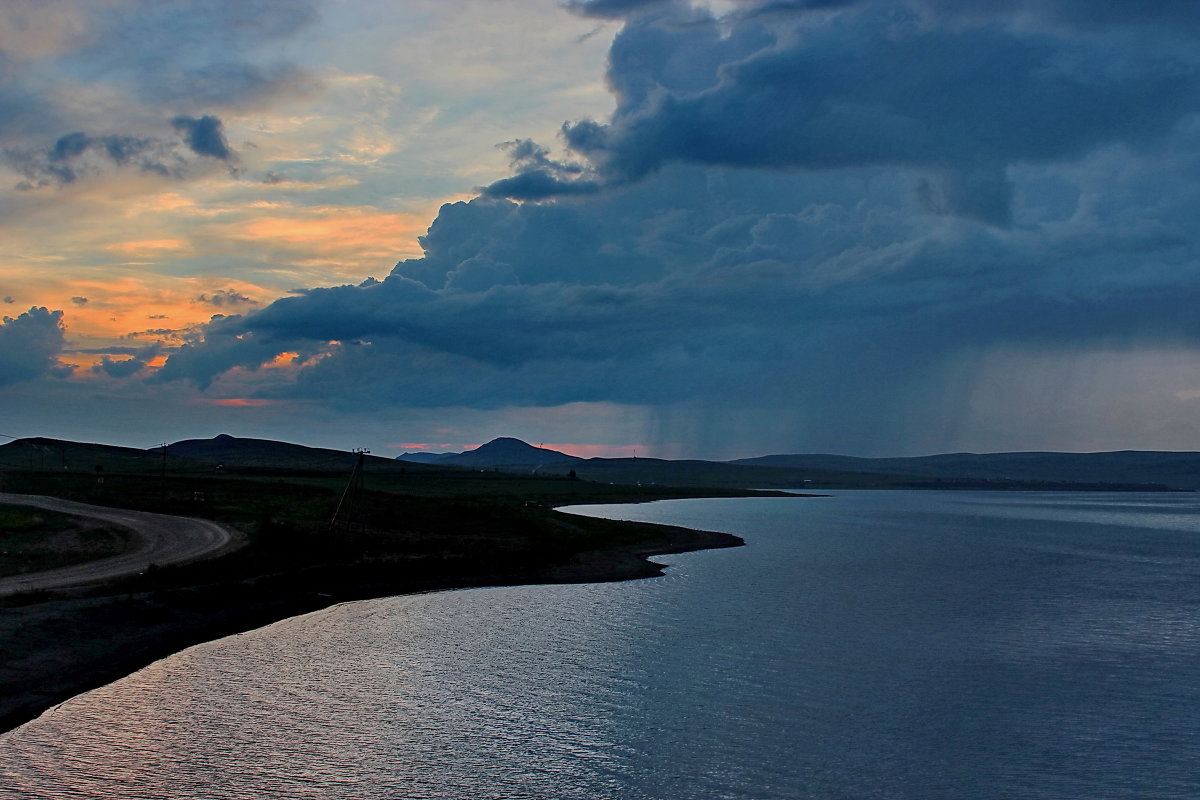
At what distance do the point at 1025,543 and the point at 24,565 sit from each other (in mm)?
117318

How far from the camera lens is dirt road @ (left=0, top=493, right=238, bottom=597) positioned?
55719mm

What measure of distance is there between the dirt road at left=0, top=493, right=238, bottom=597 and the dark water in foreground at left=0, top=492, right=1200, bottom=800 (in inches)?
511

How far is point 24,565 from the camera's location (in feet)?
203

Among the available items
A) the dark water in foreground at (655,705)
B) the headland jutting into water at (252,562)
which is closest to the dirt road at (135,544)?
the headland jutting into water at (252,562)

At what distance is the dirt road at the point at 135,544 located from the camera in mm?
55719

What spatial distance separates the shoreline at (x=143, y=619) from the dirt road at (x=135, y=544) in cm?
591

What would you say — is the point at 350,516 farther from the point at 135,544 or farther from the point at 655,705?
the point at 655,705

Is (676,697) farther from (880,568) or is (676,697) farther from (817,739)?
(880,568)

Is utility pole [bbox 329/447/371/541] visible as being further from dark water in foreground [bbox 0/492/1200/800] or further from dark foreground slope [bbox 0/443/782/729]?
dark water in foreground [bbox 0/492/1200/800]

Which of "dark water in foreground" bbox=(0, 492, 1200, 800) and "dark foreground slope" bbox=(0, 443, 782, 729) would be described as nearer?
"dark water in foreground" bbox=(0, 492, 1200, 800)

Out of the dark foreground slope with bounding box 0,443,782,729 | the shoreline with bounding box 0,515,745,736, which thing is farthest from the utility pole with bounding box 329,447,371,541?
the shoreline with bounding box 0,515,745,736

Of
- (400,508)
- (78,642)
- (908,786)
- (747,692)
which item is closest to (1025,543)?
(400,508)

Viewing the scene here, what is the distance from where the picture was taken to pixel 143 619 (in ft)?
161

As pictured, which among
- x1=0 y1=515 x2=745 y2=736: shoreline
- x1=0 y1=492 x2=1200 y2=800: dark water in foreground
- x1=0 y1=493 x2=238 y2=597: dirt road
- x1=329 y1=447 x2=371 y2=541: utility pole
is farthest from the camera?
x1=329 y1=447 x2=371 y2=541: utility pole
